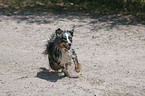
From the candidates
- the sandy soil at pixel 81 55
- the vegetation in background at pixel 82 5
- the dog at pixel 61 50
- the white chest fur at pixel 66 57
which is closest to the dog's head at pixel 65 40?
the dog at pixel 61 50

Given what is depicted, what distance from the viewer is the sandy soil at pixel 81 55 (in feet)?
16.4

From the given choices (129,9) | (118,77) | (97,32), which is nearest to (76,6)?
(129,9)

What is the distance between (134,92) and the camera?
490 centimetres

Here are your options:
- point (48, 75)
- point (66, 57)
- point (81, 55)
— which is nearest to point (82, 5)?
point (81, 55)

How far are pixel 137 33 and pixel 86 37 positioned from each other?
2440mm

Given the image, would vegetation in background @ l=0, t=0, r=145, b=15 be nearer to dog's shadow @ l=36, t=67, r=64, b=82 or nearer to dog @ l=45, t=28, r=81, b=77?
dog's shadow @ l=36, t=67, r=64, b=82

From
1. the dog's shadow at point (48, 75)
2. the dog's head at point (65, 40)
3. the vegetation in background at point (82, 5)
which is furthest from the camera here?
the vegetation in background at point (82, 5)

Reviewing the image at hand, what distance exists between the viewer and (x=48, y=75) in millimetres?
5754

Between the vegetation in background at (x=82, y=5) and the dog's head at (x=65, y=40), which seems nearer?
the dog's head at (x=65, y=40)

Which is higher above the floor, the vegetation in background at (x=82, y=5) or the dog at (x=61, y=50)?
the vegetation in background at (x=82, y=5)

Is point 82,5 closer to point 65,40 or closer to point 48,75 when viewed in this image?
point 48,75

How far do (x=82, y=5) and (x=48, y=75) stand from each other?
32.5ft

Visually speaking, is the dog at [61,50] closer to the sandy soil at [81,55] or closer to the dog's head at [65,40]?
the dog's head at [65,40]

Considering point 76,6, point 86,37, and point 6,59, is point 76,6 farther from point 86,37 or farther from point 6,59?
point 6,59
